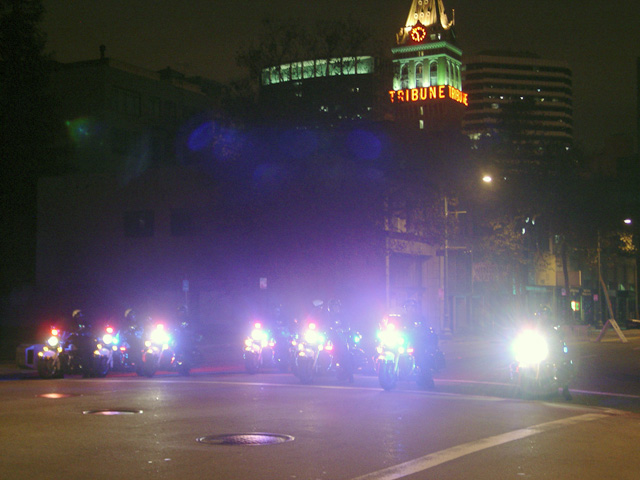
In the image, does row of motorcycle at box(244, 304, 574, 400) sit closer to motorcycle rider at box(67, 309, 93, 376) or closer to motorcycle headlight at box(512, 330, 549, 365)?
motorcycle headlight at box(512, 330, 549, 365)

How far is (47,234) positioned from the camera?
192 feet

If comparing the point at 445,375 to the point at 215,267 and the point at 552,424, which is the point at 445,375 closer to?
the point at 552,424

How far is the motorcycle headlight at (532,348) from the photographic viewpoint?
16.0m

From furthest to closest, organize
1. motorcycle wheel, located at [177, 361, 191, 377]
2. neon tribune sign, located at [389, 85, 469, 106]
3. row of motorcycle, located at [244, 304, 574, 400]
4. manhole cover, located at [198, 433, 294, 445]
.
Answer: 1. neon tribune sign, located at [389, 85, 469, 106]
2. motorcycle wheel, located at [177, 361, 191, 377]
3. row of motorcycle, located at [244, 304, 574, 400]
4. manhole cover, located at [198, 433, 294, 445]

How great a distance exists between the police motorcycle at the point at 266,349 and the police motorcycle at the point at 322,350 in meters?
3.07

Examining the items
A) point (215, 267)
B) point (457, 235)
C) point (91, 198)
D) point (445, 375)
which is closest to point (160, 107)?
point (91, 198)

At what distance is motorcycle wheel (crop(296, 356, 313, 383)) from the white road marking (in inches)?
295

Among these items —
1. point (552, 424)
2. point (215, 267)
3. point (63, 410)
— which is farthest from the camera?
point (215, 267)

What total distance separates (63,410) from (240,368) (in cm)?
1363

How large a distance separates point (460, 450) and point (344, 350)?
382 inches

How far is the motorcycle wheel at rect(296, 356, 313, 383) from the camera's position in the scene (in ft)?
63.3

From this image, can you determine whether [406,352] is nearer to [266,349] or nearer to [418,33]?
[266,349]

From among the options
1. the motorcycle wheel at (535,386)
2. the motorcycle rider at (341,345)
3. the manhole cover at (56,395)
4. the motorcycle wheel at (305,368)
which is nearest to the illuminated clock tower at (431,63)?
the motorcycle rider at (341,345)

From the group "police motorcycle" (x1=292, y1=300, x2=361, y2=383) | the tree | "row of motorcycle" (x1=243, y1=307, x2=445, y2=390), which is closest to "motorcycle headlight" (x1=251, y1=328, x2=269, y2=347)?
"row of motorcycle" (x1=243, y1=307, x2=445, y2=390)
